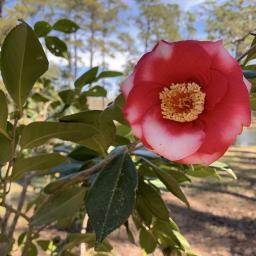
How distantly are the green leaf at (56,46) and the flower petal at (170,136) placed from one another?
589 millimetres

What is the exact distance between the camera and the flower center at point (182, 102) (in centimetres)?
35

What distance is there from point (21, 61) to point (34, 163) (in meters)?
0.15

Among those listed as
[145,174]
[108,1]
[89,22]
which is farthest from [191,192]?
[108,1]

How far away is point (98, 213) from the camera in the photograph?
38 centimetres

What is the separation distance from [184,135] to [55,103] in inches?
41.3

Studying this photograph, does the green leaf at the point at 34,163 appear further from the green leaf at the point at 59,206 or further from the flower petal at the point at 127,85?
the flower petal at the point at 127,85

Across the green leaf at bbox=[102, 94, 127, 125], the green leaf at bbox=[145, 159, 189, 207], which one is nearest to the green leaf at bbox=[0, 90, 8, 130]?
the green leaf at bbox=[102, 94, 127, 125]

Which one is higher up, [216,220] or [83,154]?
[83,154]

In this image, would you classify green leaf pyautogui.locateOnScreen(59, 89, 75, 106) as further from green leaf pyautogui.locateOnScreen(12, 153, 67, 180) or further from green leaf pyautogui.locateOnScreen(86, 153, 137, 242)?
green leaf pyautogui.locateOnScreen(86, 153, 137, 242)

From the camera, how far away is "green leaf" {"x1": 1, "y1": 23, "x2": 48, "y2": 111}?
0.41 meters

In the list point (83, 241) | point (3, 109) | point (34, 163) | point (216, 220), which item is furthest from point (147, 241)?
point (216, 220)

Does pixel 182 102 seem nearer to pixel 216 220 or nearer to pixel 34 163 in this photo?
pixel 34 163

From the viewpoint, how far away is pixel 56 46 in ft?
3.03

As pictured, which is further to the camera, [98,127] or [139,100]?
[98,127]
